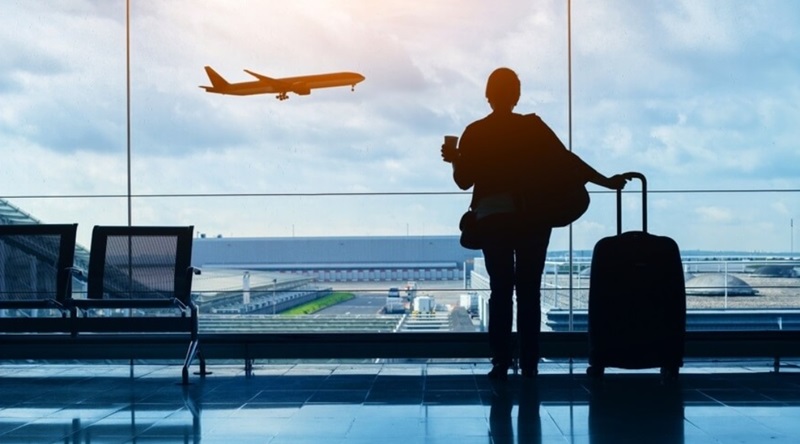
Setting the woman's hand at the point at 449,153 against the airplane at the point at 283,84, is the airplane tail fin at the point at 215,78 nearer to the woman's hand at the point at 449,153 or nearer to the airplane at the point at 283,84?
the airplane at the point at 283,84

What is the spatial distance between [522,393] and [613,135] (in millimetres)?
1716

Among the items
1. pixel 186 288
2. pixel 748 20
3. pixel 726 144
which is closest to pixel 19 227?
pixel 186 288

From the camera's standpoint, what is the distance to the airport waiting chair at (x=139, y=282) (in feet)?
14.2

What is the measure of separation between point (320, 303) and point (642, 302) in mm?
1706

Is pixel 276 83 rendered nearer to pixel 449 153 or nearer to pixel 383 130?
pixel 383 130

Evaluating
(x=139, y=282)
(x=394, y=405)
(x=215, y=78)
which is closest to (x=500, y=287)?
(x=394, y=405)

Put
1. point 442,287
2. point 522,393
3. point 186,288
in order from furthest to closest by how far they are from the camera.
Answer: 1. point 442,287
2. point 186,288
3. point 522,393

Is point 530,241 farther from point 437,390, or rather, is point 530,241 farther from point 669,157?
point 669,157

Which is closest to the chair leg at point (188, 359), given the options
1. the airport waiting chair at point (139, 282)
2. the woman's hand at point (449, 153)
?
the airport waiting chair at point (139, 282)

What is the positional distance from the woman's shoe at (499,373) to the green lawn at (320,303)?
0.98m

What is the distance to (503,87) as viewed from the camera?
396 cm

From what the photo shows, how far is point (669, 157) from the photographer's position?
4.96 m

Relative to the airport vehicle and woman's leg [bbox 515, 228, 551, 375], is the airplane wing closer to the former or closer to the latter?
the airport vehicle

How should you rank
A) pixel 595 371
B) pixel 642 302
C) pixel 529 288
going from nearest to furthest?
pixel 642 302 → pixel 529 288 → pixel 595 371
